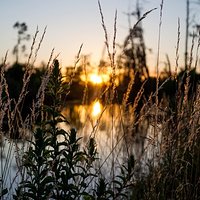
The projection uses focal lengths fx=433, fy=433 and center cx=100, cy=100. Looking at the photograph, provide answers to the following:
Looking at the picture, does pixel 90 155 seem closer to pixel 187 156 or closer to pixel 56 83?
pixel 56 83

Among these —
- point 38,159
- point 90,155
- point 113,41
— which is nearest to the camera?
point 38,159

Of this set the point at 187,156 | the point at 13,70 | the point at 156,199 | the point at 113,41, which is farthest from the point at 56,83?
the point at 13,70

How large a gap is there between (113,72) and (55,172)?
861mm

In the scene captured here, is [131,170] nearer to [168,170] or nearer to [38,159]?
[168,170]

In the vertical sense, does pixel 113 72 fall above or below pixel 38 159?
above

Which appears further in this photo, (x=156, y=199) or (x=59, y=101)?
(x=156, y=199)

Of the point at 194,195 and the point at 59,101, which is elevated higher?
the point at 59,101

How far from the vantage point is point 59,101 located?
2.31 metres

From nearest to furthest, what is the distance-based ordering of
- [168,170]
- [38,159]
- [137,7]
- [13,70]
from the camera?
1. [38,159]
2. [168,170]
3. [137,7]
4. [13,70]

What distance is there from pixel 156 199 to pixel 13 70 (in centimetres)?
2279

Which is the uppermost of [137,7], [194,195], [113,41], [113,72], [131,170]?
[137,7]

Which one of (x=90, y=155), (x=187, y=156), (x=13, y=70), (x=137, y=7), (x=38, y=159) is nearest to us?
(x=38, y=159)

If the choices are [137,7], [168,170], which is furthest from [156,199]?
[137,7]

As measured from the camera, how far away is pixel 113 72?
2850mm
